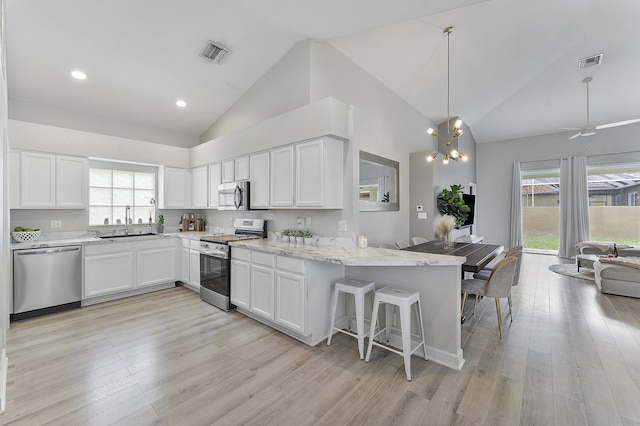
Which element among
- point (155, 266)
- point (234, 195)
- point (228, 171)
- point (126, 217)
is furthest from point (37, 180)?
point (234, 195)

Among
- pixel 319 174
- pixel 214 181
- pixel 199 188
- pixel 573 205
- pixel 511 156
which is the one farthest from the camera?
pixel 511 156

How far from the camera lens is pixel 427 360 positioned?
2594mm

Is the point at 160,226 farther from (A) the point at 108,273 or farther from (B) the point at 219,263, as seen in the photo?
(B) the point at 219,263

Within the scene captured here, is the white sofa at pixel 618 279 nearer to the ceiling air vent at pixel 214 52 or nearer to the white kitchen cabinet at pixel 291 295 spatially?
the white kitchen cabinet at pixel 291 295

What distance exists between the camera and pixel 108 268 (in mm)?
4109

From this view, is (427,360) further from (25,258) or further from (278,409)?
(25,258)

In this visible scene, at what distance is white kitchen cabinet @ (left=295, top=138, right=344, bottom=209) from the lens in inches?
127

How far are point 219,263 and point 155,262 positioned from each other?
4.92 ft

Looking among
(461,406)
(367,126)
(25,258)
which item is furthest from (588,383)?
(25,258)

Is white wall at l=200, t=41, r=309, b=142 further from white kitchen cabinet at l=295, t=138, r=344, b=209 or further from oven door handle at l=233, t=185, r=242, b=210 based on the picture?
oven door handle at l=233, t=185, r=242, b=210

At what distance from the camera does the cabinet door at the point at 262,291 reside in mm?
3201

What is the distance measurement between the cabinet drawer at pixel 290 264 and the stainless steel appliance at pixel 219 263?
104 cm

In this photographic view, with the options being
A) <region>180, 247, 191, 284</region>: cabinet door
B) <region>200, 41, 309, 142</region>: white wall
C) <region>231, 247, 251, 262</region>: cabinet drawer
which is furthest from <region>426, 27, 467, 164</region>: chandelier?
<region>180, 247, 191, 284</region>: cabinet door

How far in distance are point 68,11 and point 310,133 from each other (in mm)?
2894
